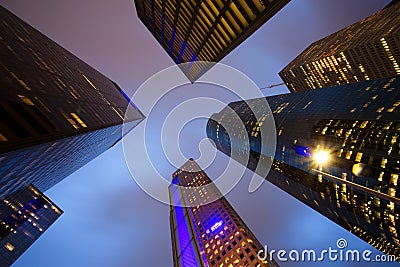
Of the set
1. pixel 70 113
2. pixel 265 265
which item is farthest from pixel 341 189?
pixel 70 113

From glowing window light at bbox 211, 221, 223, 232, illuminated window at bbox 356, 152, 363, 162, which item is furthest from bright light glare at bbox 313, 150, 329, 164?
glowing window light at bbox 211, 221, 223, 232

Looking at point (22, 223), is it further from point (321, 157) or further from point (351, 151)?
point (351, 151)

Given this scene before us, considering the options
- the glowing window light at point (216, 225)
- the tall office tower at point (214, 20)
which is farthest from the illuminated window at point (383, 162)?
the glowing window light at point (216, 225)

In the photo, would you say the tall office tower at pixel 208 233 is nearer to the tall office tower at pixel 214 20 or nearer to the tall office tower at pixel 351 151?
the tall office tower at pixel 351 151

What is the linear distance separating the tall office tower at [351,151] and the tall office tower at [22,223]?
223 feet

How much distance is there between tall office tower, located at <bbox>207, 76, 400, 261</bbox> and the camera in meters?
70.8

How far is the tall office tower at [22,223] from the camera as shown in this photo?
7106 cm

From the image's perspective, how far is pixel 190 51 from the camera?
207 ft

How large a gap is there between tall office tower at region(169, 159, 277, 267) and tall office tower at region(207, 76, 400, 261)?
3002 centimetres

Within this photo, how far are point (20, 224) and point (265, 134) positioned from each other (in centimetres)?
9850


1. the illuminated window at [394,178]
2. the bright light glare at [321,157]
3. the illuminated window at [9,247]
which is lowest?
the illuminated window at [394,178]

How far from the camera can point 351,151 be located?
79.8m

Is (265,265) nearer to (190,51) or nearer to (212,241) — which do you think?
(212,241)

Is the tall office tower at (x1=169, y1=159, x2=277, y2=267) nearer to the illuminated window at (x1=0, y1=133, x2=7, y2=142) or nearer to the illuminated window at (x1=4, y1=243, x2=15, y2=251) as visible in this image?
the illuminated window at (x1=4, y1=243, x2=15, y2=251)
